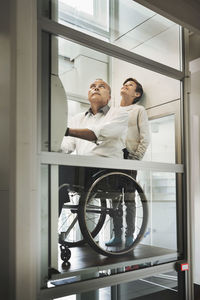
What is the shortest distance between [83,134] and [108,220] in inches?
21.8

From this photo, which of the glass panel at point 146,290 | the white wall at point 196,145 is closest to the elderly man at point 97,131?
the glass panel at point 146,290

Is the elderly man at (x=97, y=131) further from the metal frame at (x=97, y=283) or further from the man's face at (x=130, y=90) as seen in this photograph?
the metal frame at (x=97, y=283)

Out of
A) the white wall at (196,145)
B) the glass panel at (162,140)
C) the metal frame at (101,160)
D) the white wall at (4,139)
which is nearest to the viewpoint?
the white wall at (4,139)

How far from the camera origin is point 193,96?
360 cm

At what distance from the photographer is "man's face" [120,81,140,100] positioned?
7.28 feet

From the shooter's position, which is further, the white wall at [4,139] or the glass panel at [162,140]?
the glass panel at [162,140]

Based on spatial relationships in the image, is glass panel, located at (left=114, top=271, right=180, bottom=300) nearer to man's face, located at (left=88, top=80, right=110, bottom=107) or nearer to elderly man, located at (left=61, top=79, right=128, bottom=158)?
elderly man, located at (left=61, top=79, right=128, bottom=158)

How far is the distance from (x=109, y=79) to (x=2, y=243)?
1171 mm

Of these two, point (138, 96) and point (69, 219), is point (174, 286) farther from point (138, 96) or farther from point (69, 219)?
point (138, 96)

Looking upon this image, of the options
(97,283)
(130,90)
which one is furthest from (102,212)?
(130,90)

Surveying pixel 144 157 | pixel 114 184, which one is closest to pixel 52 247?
pixel 114 184

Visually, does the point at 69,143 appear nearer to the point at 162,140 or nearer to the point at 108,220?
the point at 108,220

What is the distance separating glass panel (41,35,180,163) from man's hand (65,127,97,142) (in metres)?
0.03

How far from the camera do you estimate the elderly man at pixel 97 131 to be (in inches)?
75.3
